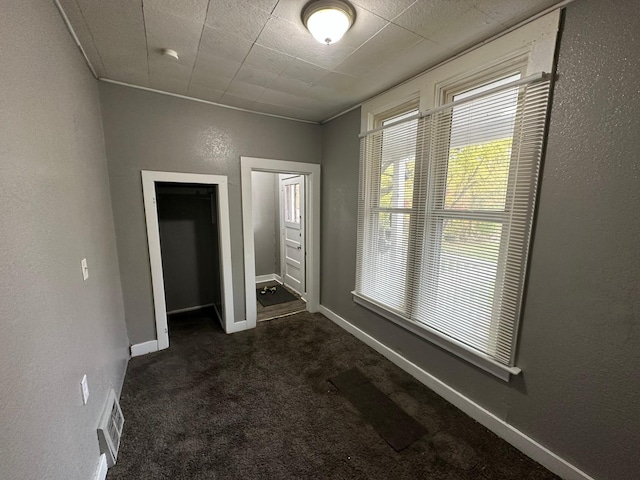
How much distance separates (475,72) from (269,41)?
1422mm

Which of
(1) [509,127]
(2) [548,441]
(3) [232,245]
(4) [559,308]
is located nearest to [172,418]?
(3) [232,245]

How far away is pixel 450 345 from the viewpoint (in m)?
2.02

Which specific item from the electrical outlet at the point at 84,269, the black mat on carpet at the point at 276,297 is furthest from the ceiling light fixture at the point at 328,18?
the black mat on carpet at the point at 276,297

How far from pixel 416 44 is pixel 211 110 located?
207 centimetres

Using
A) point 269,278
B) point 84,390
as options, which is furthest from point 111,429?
point 269,278

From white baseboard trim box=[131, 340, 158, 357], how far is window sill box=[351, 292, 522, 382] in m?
2.33

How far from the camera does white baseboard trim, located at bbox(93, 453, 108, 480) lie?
1.41 meters

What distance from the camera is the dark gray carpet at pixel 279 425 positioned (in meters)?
1.54

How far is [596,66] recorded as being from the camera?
4.24 feet

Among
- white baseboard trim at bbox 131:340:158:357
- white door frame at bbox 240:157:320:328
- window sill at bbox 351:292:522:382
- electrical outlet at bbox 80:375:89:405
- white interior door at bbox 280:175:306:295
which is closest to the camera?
electrical outlet at bbox 80:375:89:405

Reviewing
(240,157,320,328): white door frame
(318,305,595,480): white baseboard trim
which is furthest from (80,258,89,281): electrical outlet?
(318,305,595,480): white baseboard trim

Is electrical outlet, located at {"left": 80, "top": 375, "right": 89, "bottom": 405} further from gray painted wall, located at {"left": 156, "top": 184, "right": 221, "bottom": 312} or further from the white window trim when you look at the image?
the white window trim

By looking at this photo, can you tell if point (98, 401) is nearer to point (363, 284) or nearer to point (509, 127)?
point (363, 284)

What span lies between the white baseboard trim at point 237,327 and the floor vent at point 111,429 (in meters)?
1.35
